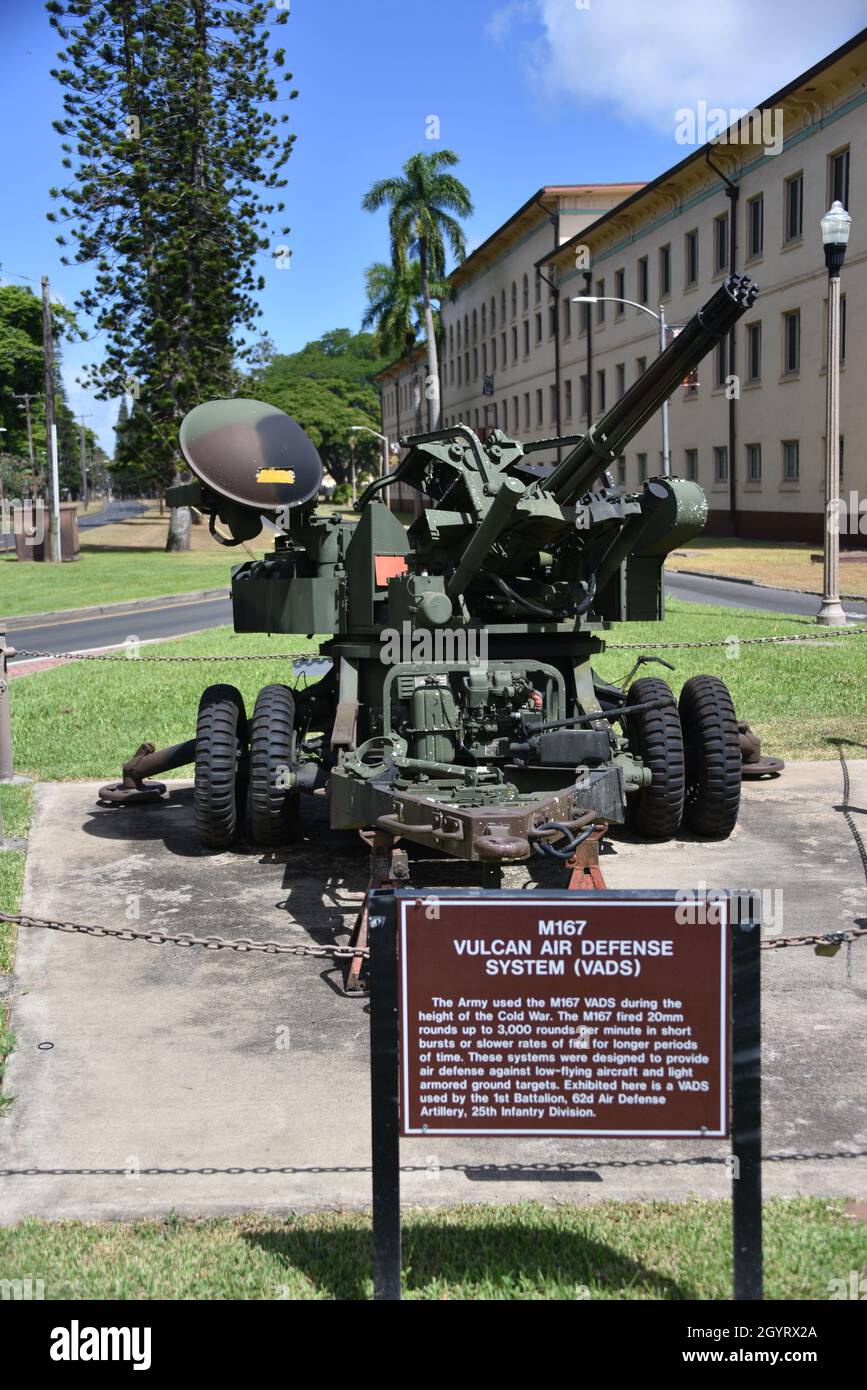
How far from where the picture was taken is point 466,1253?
4.12 metres

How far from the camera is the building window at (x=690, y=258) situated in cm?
4475

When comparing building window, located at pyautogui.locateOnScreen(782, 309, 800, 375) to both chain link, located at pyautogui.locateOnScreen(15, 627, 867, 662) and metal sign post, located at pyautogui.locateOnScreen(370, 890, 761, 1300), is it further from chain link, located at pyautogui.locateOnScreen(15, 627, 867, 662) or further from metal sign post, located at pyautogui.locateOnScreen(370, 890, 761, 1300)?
metal sign post, located at pyautogui.locateOnScreen(370, 890, 761, 1300)

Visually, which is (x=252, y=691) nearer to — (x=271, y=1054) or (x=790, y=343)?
(x=271, y=1054)

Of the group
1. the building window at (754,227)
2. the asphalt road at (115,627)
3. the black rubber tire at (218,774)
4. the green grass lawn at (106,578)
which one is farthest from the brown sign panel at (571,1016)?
the building window at (754,227)

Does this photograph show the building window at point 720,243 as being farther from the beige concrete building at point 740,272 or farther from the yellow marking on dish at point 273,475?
the yellow marking on dish at point 273,475

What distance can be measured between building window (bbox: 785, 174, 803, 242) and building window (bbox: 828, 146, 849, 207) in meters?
2.00

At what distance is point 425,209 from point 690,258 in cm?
1535

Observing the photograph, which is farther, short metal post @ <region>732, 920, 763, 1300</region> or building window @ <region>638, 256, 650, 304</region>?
building window @ <region>638, 256, 650, 304</region>

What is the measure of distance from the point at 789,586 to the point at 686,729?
63.3 ft

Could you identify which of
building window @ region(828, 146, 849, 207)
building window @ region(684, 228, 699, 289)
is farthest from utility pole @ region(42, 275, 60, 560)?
building window @ region(828, 146, 849, 207)

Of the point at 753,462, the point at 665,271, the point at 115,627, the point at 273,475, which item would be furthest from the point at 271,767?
the point at 665,271

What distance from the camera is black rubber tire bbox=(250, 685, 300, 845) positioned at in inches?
334

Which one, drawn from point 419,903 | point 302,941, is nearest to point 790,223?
point 302,941
